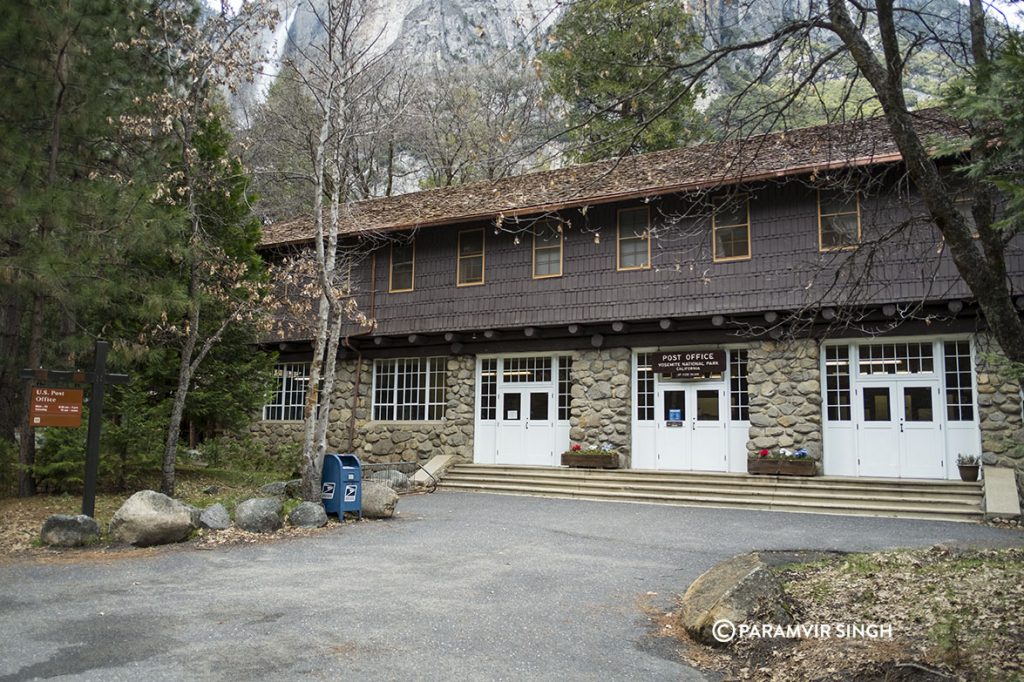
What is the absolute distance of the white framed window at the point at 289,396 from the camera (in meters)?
20.0

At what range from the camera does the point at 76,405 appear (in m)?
8.98

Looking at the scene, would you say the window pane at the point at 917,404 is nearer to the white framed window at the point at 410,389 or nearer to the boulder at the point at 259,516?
the white framed window at the point at 410,389

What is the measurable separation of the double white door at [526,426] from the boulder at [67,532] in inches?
388

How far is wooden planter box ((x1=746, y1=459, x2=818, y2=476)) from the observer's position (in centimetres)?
1371

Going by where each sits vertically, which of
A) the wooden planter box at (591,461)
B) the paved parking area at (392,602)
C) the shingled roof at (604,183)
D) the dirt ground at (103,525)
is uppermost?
the shingled roof at (604,183)

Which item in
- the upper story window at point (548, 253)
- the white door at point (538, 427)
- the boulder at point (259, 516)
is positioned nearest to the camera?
the boulder at point (259, 516)

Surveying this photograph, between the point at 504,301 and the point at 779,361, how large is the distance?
585cm

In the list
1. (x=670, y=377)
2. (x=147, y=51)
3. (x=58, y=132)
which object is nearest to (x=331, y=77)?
(x=147, y=51)

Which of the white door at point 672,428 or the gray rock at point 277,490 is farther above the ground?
the white door at point 672,428

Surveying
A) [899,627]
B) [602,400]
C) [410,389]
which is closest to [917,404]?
[602,400]

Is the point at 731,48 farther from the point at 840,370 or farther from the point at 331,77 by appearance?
the point at 840,370

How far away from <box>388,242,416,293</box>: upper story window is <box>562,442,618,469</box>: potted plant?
18.0 ft

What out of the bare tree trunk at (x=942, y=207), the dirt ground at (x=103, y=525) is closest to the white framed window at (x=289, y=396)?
the dirt ground at (x=103, y=525)

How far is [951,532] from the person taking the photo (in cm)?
998
